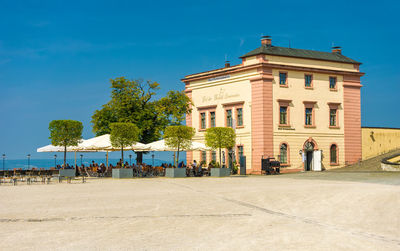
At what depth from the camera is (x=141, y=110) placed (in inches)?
1953

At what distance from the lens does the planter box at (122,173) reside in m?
36.8

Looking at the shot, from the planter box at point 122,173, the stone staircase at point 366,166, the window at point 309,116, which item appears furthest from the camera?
the window at point 309,116

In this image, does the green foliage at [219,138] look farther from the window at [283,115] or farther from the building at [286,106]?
the window at [283,115]

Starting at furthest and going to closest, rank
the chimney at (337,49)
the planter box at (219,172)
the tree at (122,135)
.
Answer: the chimney at (337,49), the planter box at (219,172), the tree at (122,135)

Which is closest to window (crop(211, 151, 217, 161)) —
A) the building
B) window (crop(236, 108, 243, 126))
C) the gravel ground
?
the building

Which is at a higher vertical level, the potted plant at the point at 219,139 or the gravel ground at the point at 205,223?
the potted plant at the point at 219,139

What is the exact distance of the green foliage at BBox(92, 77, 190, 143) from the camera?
161ft

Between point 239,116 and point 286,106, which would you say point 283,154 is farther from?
point 239,116

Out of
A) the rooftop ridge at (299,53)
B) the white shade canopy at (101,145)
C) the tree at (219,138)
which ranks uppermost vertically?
the rooftop ridge at (299,53)

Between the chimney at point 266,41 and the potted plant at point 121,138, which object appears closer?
the potted plant at point 121,138

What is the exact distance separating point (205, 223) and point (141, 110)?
37.7 metres

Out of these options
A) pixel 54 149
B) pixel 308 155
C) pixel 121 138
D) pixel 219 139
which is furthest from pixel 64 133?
pixel 308 155

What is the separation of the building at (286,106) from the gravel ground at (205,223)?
2658 cm

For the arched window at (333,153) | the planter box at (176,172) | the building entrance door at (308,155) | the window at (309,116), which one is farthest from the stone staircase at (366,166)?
the planter box at (176,172)
